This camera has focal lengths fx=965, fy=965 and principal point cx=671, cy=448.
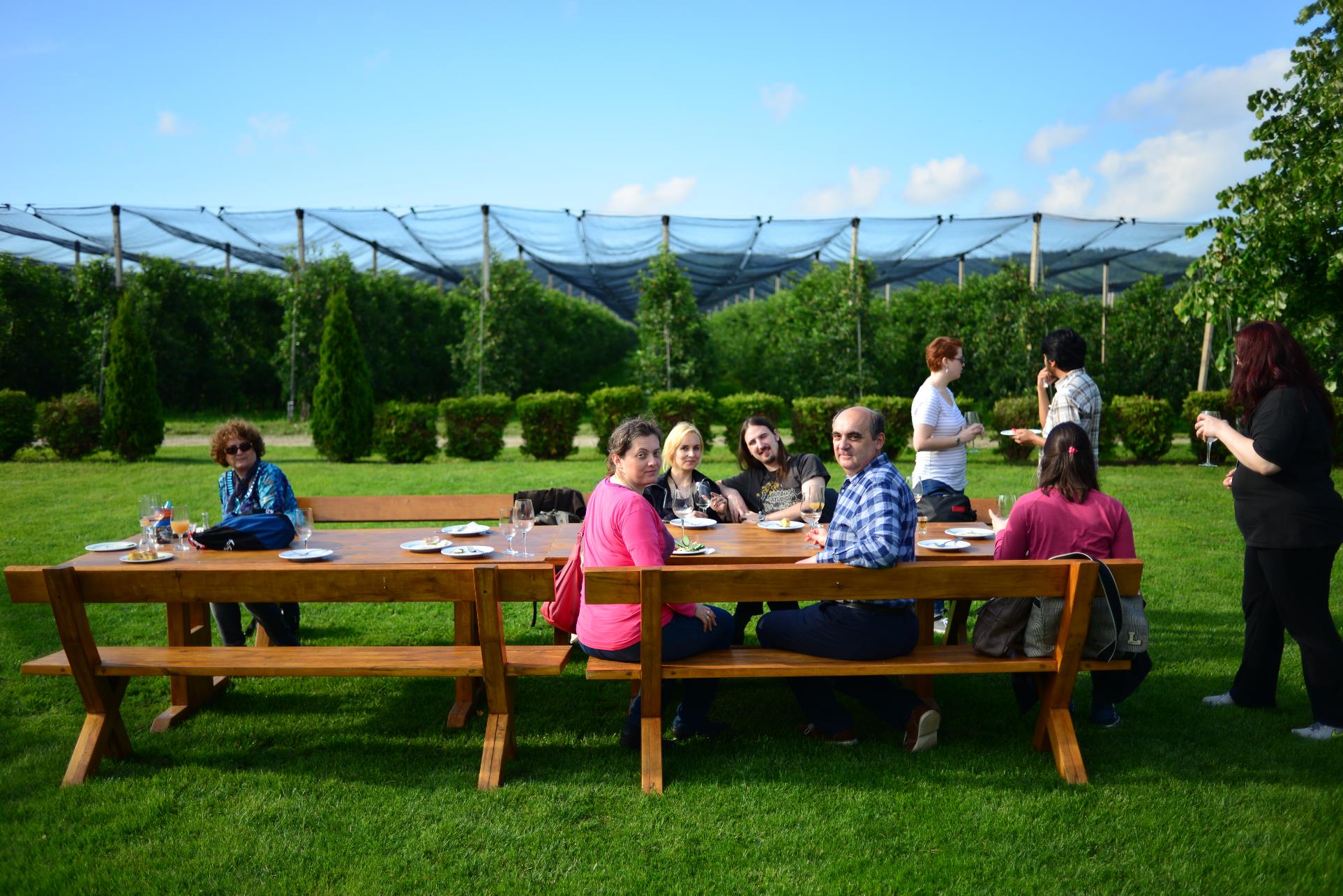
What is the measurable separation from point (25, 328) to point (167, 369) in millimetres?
2651

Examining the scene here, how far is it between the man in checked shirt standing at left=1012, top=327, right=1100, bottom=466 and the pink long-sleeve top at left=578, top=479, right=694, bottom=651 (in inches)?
88.4

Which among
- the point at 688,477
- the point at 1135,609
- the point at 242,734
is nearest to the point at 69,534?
the point at 242,734

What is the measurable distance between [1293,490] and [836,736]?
208cm

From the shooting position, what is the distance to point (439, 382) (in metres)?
24.3

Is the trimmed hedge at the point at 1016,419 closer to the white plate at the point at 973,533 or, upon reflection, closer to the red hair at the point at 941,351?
the red hair at the point at 941,351

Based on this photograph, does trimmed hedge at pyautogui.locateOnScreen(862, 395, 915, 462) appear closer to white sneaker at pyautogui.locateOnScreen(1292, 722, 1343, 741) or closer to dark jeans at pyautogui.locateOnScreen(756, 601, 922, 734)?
white sneaker at pyautogui.locateOnScreen(1292, 722, 1343, 741)

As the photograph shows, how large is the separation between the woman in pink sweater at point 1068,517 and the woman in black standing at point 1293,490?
0.52 m

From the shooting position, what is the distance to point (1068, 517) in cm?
384

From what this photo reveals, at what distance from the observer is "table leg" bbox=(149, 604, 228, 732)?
4.16 metres

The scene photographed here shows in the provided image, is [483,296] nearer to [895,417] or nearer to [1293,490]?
[895,417]

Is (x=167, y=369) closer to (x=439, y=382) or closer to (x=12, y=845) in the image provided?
(x=439, y=382)

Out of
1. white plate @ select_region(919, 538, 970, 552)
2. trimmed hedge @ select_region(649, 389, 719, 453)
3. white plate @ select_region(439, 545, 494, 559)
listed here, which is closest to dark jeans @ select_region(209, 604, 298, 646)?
white plate @ select_region(439, 545, 494, 559)

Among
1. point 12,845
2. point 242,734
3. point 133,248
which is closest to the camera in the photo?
point 12,845

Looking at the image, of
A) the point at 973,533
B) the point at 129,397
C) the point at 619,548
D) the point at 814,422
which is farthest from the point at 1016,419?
the point at 129,397
